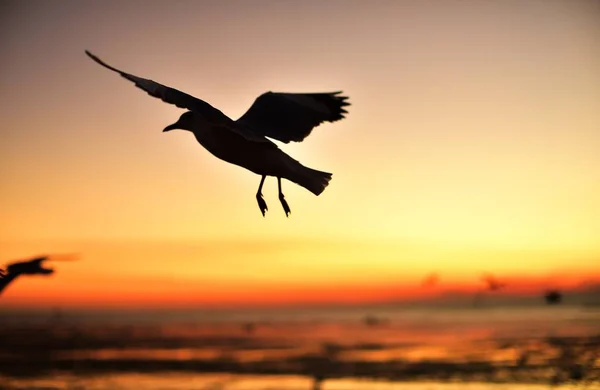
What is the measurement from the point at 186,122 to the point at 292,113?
1.29m

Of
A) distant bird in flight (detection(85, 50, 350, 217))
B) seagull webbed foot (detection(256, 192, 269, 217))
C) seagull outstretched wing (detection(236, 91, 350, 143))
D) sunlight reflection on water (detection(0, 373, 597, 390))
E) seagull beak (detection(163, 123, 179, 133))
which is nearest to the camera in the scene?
distant bird in flight (detection(85, 50, 350, 217))

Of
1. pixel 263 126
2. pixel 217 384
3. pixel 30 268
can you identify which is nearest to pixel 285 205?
pixel 263 126

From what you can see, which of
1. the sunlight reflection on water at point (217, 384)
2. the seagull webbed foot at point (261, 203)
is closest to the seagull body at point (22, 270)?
the seagull webbed foot at point (261, 203)

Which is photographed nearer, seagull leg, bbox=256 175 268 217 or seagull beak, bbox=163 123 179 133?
seagull leg, bbox=256 175 268 217

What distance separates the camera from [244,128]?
7.13m

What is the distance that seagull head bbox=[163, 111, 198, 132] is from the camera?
23.4 feet

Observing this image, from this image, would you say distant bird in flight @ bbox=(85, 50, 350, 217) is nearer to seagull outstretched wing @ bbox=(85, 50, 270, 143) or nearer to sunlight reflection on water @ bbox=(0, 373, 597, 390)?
seagull outstretched wing @ bbox=(85, 50, 270, 143)

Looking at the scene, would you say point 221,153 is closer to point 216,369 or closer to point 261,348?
point 216,369

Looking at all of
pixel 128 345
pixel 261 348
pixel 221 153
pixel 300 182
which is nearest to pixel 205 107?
pixel 221 153

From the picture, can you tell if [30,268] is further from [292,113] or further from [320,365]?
[320,365]

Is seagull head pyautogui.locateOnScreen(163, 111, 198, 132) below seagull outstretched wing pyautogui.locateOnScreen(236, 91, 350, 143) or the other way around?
below

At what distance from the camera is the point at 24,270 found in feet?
23.7

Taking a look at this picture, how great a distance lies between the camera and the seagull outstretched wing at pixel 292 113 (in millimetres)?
7971

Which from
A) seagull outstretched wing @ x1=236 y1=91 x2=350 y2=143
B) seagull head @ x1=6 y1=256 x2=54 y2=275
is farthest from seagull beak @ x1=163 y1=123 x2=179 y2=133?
seagull head @ x1=6 y1=256 x2=54 y2=275
